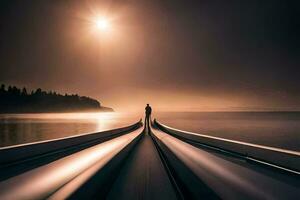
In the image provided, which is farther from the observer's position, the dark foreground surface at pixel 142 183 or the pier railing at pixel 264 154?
the pier railing at pixel 264 154

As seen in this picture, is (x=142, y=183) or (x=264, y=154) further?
(x=264, y=154)

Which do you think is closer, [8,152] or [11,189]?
[11,189]

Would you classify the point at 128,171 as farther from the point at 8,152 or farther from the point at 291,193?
the point at 291,193

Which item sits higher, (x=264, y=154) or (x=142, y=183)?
(x=264, y=154)

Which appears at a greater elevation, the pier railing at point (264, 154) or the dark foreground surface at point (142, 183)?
the pier railing at point (264, 154)

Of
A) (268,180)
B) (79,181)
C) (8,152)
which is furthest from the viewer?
(8,152)

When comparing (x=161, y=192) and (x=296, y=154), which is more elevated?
(x=296, y=154)

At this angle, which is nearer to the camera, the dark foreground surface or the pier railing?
the dark foreground surface

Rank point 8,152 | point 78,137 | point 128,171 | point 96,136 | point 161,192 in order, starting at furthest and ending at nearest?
point 96,136 → point 78,137 → point 128,171 → point 8,152 → point 161,192

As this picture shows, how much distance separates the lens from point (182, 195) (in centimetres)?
750

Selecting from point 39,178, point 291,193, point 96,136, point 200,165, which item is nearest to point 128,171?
point 200,165

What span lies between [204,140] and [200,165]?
8.99 meters

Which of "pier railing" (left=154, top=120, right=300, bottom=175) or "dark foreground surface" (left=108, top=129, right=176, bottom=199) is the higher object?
"pier railing" (left=154, top=120, right=300, bottom=175)

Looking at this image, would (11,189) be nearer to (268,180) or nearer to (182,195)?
(182,195)
